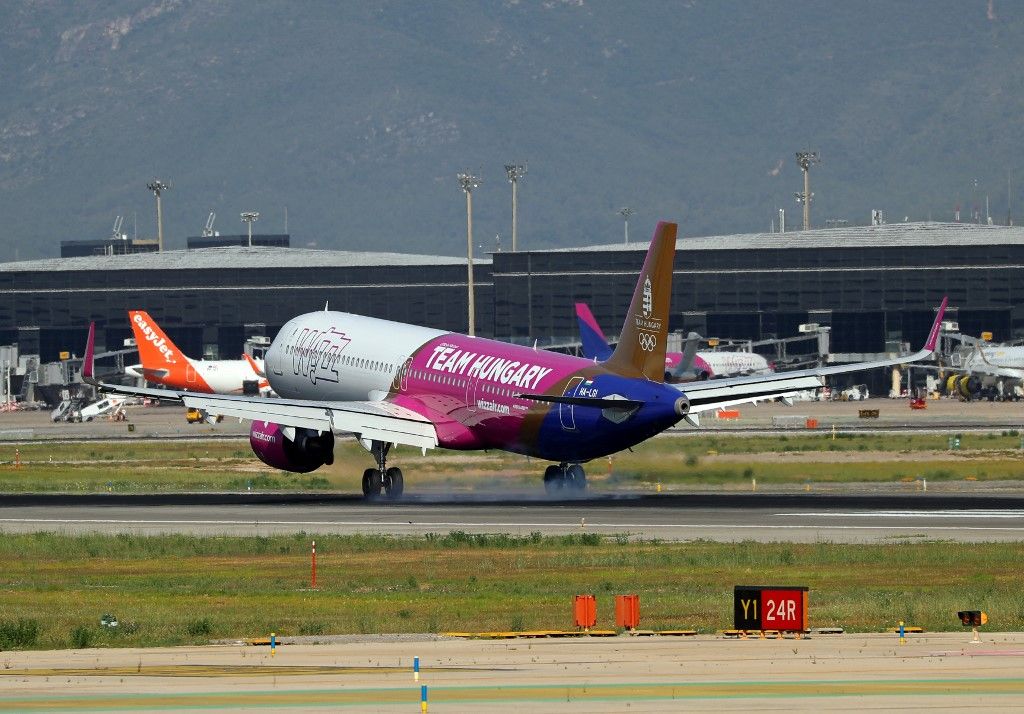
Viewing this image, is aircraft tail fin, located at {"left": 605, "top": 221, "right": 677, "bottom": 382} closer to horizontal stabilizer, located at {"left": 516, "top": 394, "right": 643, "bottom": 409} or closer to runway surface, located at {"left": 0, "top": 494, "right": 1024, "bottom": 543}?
horizontal stabilizer, located at {"left": 516, "top": 394, "right": 643, "bottom": 409}

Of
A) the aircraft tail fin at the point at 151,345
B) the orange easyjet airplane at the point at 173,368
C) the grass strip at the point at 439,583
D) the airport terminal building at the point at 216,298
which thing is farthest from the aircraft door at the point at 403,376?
the airport terminal building at the point at 216,298

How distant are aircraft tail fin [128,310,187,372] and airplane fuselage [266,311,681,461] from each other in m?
39.2

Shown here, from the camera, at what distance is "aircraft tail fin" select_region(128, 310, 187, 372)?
112562 millimetres

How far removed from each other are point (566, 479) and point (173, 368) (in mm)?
61485

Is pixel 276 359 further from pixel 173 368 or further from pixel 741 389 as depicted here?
pixel 173 368

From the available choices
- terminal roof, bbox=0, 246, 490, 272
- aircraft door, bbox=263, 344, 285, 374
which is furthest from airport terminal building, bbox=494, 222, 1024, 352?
aircraft door, bbox=263, 344, 285, 374

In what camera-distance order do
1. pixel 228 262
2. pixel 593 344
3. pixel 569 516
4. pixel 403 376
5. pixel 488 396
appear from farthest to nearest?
pixel 228 262 → pixel 593 344 → pixel 403 376 → pixel 488 396 → pixel 569 516

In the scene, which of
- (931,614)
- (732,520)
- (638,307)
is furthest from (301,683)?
(638,307)

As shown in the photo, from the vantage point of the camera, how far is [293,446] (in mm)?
64625

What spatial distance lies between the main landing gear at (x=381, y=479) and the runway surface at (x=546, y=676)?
3061cm

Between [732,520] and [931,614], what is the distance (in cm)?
1841

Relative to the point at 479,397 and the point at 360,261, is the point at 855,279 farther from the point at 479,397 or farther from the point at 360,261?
the point at 479,397

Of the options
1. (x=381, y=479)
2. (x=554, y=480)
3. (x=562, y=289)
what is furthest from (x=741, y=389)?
(x=562, y=289)

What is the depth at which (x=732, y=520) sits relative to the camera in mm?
54250
